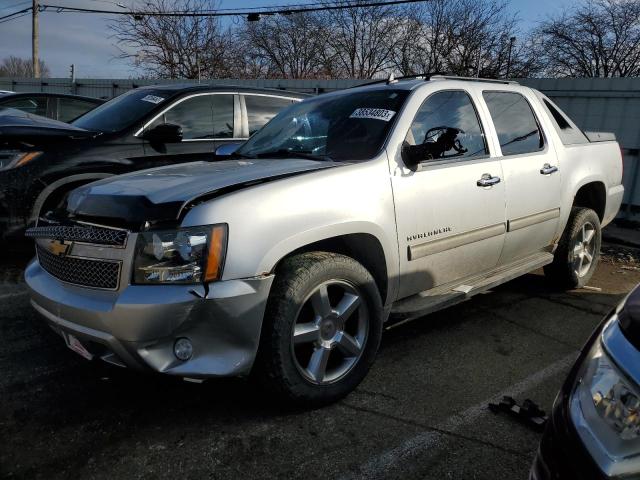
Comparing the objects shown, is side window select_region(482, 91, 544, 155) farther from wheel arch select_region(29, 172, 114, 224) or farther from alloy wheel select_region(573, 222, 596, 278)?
wheel arch select_region(29, 172, 114, 224)

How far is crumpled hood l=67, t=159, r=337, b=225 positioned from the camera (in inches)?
96.8

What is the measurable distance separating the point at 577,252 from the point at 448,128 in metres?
2.19

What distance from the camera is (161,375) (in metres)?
2.43

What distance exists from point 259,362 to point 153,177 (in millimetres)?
1192

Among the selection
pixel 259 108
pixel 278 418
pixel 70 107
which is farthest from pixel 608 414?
pixel 70 107

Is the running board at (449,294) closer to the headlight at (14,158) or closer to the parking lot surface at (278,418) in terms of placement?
the parking lot surface at (278,418)

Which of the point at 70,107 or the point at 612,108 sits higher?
the point at 612,108

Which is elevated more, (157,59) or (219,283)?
(157,59)

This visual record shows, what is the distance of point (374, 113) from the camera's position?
135 inches

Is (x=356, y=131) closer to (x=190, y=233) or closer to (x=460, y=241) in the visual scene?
(x=460, y=241)

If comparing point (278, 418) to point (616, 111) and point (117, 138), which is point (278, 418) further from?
point (616, 111)

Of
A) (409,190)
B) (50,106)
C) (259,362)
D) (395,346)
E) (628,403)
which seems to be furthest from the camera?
(50,106)

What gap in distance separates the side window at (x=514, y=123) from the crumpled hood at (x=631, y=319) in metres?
2.68

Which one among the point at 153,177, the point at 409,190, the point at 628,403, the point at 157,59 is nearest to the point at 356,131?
the point at 409,190
